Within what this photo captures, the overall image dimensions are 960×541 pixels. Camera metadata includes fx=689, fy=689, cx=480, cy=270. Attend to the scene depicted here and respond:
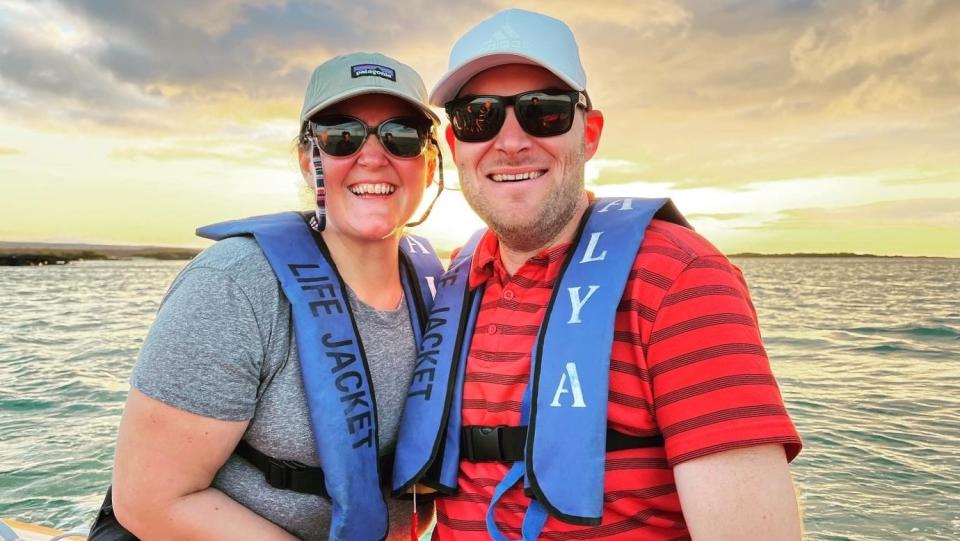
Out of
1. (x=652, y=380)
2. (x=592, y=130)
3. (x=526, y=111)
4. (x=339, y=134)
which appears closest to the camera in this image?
(x=652, y=380)

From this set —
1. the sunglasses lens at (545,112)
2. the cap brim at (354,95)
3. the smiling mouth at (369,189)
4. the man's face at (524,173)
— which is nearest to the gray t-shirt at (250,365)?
the smiling mouth at (369,189)

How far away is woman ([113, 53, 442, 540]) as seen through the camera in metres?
2.28

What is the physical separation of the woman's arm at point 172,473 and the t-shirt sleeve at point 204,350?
55 mm

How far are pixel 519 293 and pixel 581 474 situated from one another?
0.76m

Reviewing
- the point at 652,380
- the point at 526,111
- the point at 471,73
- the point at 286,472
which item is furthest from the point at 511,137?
the point at 286,472

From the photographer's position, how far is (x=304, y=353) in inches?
101

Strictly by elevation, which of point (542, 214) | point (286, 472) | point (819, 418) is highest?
point (542, 214)

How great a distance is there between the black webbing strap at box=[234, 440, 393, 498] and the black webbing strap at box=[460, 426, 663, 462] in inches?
23.6

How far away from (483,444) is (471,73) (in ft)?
4.67

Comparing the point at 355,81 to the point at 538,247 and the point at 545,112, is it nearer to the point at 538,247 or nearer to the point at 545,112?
the point at 545,112

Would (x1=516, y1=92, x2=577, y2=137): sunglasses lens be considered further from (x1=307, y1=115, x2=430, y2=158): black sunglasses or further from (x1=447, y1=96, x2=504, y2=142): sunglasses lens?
(x1=307, y1=115, x2=430, y2=158): black sunglasses

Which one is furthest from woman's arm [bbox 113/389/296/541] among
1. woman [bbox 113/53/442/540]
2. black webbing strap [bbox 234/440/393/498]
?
black webbing strap [bbox 234/440/393/498]

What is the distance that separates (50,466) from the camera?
771cm

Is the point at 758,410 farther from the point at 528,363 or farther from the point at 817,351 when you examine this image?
the point at 817,351
